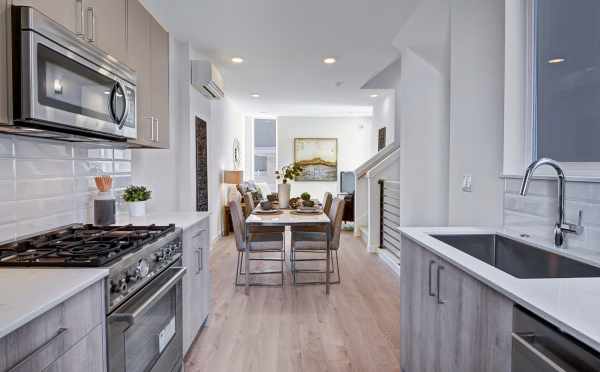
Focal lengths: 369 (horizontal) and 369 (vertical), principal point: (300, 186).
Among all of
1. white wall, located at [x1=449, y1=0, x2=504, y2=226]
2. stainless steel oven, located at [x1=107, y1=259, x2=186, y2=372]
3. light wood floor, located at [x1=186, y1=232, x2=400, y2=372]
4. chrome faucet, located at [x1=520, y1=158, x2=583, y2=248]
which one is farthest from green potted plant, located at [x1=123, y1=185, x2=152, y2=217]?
chrome faucet, located at [x1=520, y1=158, x2=583, y2=248]

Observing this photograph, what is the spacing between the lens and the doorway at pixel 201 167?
16.2 feet

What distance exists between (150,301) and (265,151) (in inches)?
356

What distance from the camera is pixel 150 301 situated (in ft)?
5.22

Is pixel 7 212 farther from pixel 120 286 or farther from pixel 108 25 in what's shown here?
pixel 108 25

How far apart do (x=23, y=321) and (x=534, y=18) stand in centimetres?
247

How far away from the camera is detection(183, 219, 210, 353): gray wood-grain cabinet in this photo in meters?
2.37

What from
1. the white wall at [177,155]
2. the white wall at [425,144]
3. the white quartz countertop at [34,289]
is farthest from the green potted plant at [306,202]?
the white quartz countertop at [34,289]

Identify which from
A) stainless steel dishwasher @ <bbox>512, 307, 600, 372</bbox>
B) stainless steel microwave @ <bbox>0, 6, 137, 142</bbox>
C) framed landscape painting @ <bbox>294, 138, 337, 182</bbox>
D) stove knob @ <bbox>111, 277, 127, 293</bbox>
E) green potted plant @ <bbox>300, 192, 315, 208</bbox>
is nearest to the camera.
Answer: stainless steel dishwasher @ <bbox>512, 307, 600, 372</bbox>

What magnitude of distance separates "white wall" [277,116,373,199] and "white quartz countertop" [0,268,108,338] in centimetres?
874

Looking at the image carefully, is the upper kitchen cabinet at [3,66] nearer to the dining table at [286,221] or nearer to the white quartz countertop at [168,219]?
the white quartz countertop at [168,219]

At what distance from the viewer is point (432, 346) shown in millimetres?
1667

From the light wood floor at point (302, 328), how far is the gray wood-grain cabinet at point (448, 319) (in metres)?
0.54

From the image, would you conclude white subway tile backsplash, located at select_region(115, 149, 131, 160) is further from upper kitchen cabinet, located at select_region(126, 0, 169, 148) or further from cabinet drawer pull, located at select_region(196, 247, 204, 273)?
cabinet drawer pull, located at select_region(196, 247, 204, 273)

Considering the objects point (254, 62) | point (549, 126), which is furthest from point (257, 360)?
point (254, 62)
